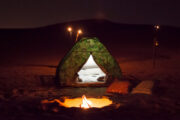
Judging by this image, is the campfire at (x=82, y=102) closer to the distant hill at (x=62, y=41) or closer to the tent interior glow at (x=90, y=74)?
the tent interior glow at (x=90, y=74)

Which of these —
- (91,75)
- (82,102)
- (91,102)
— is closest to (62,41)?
(91,75)

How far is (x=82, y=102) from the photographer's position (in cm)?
515

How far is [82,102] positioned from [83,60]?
2.37 meters

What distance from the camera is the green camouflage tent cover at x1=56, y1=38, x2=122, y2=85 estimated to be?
705 centimetres

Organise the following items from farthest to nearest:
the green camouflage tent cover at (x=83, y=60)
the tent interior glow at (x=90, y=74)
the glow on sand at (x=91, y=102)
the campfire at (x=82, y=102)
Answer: the tent interior glow at (x=90, y=74) → the green camouflage tent cover at (x=83, y=60) → the glow on sand at (x=91, y=102) → the campfire at (x=82, y=102)

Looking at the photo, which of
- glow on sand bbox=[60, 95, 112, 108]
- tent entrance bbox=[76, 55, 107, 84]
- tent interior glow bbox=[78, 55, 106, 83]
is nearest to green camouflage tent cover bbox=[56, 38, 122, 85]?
tent entrance bbox=[76, 55, 107, 84]

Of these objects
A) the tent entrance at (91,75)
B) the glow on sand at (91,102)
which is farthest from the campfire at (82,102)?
the tent entrance at (91,75)

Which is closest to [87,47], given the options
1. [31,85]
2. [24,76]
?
[31,85]

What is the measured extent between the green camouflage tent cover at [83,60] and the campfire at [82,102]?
1540 millimetres

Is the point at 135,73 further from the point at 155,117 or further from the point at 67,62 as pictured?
the point at 155,117

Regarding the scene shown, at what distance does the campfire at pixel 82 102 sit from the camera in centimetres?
504

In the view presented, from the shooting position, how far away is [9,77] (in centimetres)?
822

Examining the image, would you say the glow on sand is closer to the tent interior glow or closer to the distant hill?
the tent interior glow

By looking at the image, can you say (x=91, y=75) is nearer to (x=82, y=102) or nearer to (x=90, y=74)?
(x=90, y=74)
